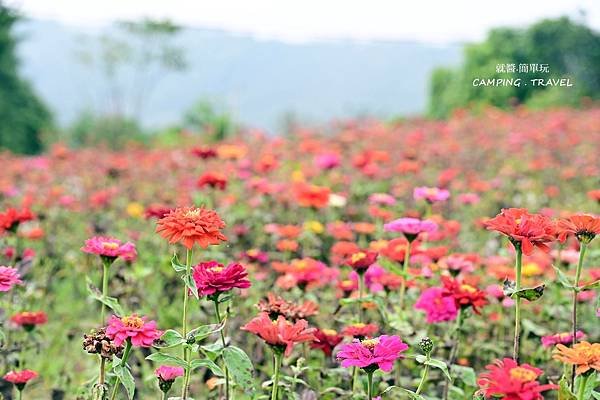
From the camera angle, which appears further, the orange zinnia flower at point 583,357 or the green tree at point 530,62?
the green tree at point 530,62

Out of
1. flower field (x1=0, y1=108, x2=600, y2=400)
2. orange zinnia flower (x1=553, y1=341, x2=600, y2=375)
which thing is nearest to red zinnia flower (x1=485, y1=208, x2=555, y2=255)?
flower field (x1=0, y1=108, x2=600, y2=400)

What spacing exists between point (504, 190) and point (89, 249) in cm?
395

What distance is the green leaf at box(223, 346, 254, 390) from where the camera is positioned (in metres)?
1.50

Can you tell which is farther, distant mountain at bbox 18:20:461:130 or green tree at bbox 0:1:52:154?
distant mountain at bbox 18:20:461:130

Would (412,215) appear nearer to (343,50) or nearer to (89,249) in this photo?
(89,249)

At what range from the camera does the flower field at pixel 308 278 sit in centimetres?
149

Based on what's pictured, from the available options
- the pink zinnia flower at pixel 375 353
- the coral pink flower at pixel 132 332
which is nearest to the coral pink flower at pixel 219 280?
the coral pink flower at pixel 132 332

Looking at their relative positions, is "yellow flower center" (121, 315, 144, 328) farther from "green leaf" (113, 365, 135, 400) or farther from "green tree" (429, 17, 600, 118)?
"green tree" (429, 17, 600, 118)

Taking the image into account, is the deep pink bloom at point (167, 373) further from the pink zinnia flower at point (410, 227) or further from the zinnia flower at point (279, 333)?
the pink zinnia flower at point (410, 227)

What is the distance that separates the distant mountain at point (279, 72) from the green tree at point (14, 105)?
34.0 m

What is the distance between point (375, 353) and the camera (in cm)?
142

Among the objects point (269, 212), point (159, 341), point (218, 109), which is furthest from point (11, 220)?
point (218, 109)

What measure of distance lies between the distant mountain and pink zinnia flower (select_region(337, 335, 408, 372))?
49.2 meters

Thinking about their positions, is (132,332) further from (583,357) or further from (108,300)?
(583,357)
